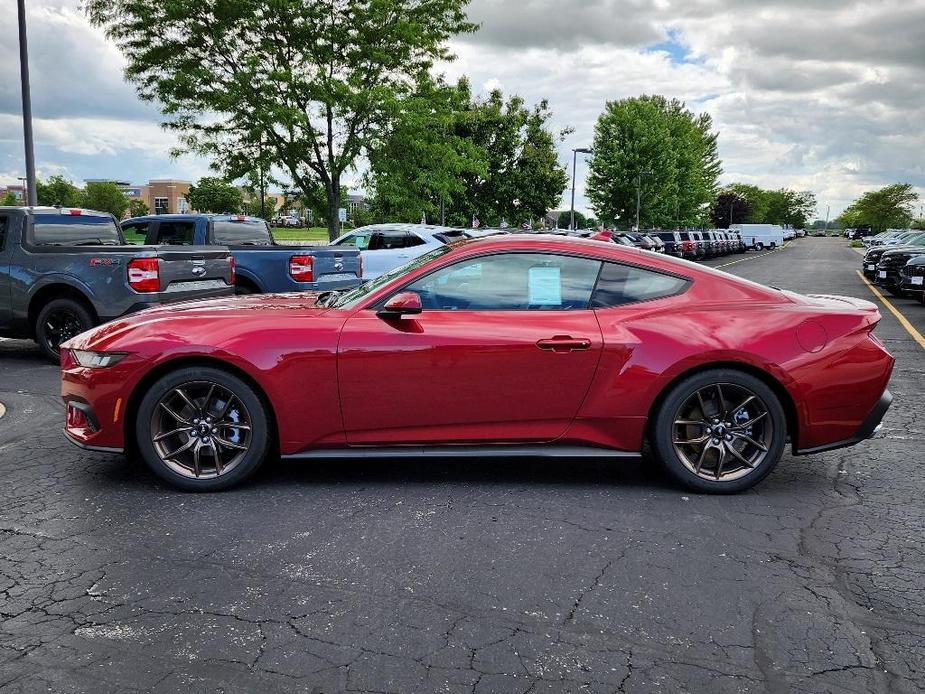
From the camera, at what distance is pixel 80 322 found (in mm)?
9008

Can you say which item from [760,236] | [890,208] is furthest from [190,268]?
[890,208]

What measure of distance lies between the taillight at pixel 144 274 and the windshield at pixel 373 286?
14.6 feet

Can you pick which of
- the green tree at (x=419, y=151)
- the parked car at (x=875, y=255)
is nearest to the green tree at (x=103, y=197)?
the green tree at (x=419, y=151)

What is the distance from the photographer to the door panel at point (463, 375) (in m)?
4.40

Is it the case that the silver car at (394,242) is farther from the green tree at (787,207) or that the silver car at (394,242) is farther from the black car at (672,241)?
the green tree at (787,207)

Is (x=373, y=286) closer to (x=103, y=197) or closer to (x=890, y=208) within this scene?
(x=103, y=197)

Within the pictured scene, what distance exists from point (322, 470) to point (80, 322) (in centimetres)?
538

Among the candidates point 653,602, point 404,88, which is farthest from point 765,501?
point 404,88

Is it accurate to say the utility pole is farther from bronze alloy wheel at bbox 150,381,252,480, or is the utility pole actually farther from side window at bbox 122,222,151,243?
bronze alloy wheel at bbox 150,381,252,480

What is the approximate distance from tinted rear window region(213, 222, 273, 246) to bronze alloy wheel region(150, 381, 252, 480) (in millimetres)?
7508

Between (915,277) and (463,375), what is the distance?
1586cm

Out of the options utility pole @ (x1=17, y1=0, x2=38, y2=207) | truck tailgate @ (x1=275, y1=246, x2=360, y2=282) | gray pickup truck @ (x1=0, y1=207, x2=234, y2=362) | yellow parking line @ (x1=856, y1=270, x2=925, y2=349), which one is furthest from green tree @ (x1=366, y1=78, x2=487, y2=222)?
gray pickup truck @ (x1=0, y1=207, x2=234, y2=362)

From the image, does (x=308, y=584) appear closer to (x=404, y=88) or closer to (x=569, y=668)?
(x=569, y=668)

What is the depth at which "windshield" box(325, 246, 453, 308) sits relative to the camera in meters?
4.66
